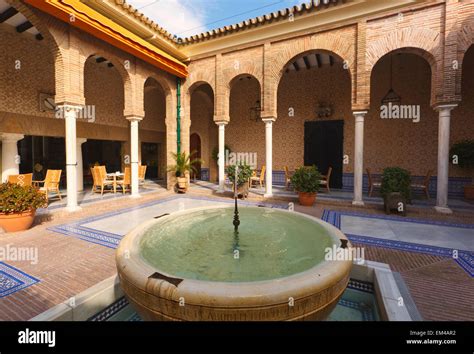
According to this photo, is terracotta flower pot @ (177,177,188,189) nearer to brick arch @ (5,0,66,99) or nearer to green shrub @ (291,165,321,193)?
green shrub @ (291,165,321,193)

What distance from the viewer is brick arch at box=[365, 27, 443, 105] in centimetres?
621

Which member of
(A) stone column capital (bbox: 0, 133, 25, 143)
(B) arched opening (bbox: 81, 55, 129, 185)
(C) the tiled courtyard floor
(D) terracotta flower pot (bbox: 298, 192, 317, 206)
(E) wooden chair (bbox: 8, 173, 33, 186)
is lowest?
(C) the tiled courtyard floor

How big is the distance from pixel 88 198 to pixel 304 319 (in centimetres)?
823

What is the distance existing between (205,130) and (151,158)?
12.7 ft

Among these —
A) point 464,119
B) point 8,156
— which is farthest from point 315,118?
point 8,156

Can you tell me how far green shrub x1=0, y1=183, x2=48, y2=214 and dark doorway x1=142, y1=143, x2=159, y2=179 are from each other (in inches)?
371

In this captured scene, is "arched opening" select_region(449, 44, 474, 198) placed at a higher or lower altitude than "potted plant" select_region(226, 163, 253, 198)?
higher

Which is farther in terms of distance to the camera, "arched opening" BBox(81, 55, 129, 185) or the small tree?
"arched opening" BBox(81, 55, 129, 185)

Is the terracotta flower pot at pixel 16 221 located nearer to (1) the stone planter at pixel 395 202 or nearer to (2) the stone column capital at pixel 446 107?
(1) the stone planter at pixel 395 202

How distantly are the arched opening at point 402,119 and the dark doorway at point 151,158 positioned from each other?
1111cm


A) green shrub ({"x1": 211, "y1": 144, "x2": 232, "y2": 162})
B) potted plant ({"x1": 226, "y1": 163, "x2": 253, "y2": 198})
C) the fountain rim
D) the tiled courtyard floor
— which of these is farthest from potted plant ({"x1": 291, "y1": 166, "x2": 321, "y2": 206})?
the fountain rim

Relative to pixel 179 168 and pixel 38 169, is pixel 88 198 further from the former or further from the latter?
pixel 38 169

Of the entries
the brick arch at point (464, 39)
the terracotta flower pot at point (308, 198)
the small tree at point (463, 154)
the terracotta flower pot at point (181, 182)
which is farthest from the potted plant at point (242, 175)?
the small tree at point (463, 154)

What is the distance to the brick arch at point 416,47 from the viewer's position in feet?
20.4
